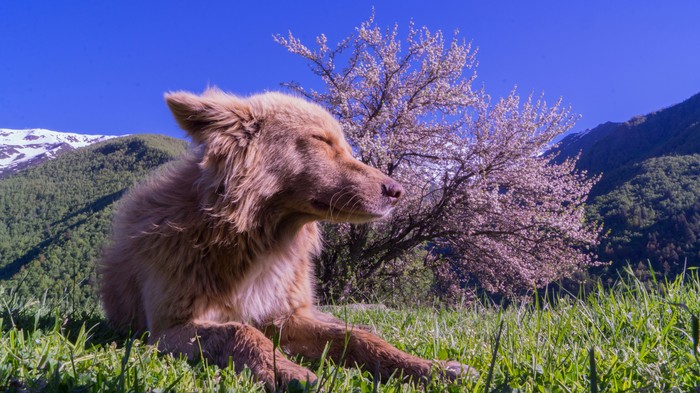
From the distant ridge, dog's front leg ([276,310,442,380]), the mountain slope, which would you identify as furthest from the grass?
the distant ridge

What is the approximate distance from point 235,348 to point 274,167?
4.44ft

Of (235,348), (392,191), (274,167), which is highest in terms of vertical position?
(274,167)

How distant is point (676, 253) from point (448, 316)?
5651cm

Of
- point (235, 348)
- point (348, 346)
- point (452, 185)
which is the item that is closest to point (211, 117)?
point (235, 348)

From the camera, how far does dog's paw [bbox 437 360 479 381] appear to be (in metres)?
1.85

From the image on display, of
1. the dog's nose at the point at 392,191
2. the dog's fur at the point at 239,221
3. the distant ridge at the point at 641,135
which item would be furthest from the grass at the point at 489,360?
the distant ridge at the point at 641,135

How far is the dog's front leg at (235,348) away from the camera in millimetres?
2002

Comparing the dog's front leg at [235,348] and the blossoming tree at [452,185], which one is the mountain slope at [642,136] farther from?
the dog's front leg at [235,348]

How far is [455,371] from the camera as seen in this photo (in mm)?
2080

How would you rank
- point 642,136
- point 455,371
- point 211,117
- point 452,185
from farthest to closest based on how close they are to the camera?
point 642,136
point 452,185
point 211,117
point 455,371

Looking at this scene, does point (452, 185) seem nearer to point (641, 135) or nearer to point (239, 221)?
point (239, 221)

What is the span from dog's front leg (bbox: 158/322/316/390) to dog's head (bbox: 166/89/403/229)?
80cm

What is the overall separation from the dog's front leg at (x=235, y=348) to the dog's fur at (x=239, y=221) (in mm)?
24

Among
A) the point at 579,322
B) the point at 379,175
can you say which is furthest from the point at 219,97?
the point at 579,322
